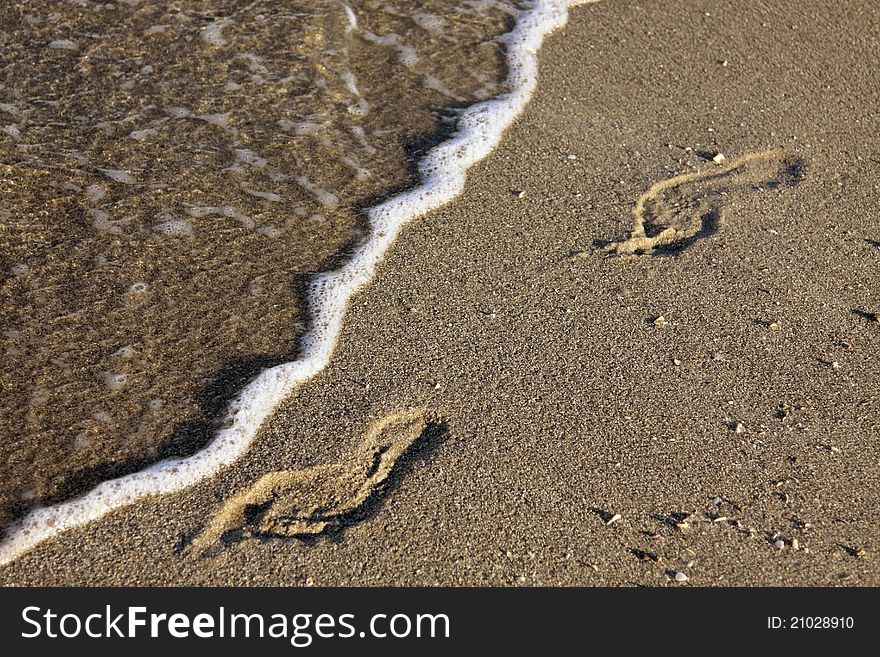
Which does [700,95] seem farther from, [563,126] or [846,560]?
[846,560]

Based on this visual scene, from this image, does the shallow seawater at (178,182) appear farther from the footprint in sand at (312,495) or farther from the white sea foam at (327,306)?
the footprint in sand at (312,495)

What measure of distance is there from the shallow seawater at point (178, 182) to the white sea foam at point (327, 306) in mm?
65

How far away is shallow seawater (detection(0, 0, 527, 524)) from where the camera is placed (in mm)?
2842

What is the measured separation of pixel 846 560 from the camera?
2377 mm

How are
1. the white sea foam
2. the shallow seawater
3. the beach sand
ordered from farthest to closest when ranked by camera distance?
the shallow seawater → the white sea foam → the beach sand

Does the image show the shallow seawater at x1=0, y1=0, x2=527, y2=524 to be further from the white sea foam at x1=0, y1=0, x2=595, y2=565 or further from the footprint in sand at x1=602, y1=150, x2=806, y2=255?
the footprint in sand at x1=602, y1=150, x2=806, y2=255

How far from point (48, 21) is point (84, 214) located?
6.19ft

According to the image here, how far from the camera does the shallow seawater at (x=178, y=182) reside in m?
2.84

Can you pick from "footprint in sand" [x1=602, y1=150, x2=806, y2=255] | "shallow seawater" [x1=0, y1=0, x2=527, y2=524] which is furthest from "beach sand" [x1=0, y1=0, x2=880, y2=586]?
"shallow seawater" [x1=0, y1=0, x2=527, y2=524]

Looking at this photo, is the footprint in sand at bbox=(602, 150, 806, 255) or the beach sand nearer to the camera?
the beach sand

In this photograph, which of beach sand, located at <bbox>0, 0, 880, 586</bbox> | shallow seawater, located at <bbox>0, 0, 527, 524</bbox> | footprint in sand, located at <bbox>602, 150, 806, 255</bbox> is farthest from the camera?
footprint in sand, located at <bbox>602, 150, 806, 255</bbox>

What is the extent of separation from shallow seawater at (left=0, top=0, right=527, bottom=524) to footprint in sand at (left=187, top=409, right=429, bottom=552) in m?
0.32

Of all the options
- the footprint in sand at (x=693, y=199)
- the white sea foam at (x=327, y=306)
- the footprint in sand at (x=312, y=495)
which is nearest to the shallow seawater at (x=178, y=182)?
the white sea foam at (x=327, y=306)

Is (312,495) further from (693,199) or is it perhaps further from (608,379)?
(693,199)
